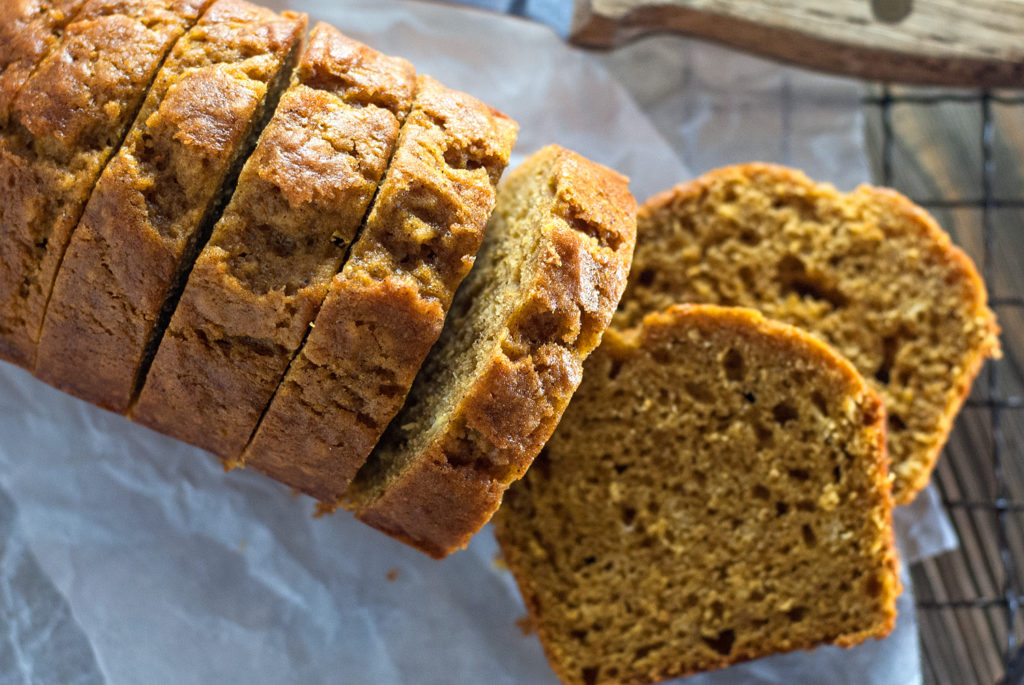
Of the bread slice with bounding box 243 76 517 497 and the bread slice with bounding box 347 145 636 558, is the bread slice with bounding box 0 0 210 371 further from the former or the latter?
the bread slice with bounding box 347 145 636 558

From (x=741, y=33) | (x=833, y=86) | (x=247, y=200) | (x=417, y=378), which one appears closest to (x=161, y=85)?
(x=247, y=200)

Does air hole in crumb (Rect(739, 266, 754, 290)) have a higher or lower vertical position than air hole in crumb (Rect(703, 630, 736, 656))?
higher

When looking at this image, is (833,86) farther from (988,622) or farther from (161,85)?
(161,85)

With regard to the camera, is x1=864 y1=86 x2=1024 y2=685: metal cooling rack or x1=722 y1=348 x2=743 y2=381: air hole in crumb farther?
x1=864 y1=86 x2=1024 y2=685: metal cooling rack

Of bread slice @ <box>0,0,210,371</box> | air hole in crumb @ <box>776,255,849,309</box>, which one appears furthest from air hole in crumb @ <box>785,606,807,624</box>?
bread slice @ <box>0,0,210,371</box>

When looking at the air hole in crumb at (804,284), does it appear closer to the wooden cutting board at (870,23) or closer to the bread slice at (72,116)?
the wooden cutting board at (870,23)

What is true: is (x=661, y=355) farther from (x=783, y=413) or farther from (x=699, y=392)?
(x=783, y=413)

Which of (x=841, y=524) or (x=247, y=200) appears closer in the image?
(x=247, y=200)
